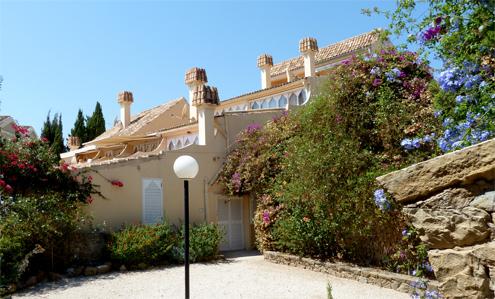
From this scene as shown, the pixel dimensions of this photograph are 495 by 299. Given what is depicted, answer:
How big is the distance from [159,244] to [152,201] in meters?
2.12

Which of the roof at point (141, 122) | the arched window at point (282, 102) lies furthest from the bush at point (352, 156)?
the roof at point (141, 122)

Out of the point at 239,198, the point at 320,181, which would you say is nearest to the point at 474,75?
the point at 320,181

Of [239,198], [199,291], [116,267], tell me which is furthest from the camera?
[239,198]

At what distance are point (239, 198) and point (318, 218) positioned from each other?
5.16 metres

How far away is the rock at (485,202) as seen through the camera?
2637 millimetres

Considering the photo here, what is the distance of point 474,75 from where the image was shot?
5.84 metres

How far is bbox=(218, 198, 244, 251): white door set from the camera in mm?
17281

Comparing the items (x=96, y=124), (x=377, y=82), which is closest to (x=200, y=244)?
(x=377, y=82)

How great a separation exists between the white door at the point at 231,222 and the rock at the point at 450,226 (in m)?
14.6

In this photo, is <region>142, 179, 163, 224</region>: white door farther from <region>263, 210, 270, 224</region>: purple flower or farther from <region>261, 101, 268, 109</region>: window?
<region>261, 101, 268, 109</region>: window

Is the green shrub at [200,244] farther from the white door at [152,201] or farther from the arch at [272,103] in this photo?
Answer: the arch at [272,103]

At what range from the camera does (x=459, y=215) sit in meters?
2.73

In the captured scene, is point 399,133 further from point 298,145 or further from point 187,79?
point 187,79

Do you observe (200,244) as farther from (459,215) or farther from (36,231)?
(459,215)
